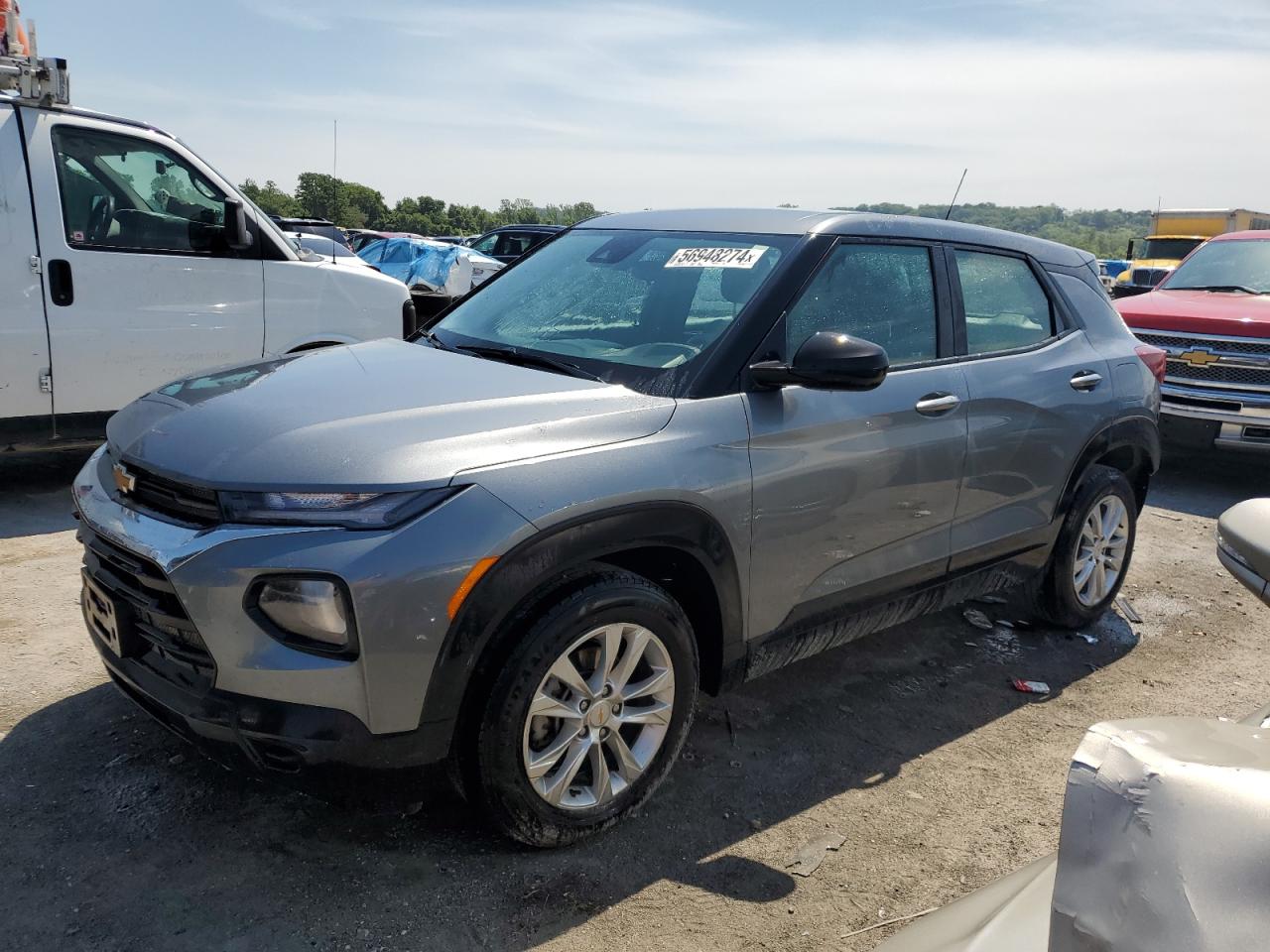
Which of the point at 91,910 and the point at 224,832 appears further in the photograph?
the point at 224,832

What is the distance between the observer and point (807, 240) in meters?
3.44

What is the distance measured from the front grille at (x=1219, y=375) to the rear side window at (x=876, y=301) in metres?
4.82

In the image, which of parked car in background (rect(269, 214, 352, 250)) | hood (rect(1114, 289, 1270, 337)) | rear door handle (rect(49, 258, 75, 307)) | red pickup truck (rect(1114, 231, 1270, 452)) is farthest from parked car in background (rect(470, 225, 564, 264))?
rear door handle (rect(49, 258, 75, 307))

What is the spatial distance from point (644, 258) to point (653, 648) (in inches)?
60.4

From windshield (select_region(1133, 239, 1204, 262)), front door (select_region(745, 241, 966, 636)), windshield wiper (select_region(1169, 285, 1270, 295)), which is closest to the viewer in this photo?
front door (select_region(745, 241, 966, 636))

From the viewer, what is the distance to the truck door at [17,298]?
5.42 m

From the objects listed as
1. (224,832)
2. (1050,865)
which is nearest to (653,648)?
(224,832)

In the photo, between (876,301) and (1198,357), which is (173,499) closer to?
(876,301)

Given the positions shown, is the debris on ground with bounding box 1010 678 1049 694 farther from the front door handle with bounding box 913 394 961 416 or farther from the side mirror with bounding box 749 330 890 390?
the side mirror with bounding box 749 330 890 390

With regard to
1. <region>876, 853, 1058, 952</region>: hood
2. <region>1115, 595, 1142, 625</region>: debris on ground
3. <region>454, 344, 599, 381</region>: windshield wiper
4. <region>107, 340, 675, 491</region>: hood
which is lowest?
<region>1115, 595, 1142, 625</region>: debris on ground

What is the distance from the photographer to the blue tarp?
49.0 feet

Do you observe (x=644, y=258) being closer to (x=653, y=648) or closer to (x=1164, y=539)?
(x=653, y=648)

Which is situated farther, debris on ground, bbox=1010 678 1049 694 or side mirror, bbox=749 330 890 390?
debris on ground, bbox=1010 678 1049 694

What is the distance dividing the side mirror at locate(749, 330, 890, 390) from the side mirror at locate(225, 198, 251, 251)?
422 centimetres
